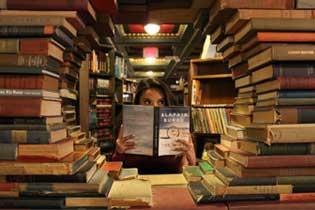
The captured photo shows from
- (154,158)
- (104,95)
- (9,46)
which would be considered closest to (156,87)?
(154,158)

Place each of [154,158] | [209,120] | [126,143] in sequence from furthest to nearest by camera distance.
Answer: [209,120] < [154,158] < [126,143]

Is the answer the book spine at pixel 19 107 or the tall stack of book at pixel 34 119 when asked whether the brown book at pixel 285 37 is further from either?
the book spine at pixel 19 107

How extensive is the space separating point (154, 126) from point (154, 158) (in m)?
0.34

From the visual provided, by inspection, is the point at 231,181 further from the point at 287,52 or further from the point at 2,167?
the point at 2,167

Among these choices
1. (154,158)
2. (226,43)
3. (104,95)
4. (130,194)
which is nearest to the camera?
(130,194)

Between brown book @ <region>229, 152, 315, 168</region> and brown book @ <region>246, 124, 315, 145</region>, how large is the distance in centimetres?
4

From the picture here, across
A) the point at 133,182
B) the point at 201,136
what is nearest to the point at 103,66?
the point at 201,136

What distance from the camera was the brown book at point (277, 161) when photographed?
0.85 metres

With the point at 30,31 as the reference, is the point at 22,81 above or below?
below

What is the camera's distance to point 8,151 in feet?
2.67

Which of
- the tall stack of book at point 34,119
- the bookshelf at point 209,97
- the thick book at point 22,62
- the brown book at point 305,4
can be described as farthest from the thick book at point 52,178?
the bookshelf at point 209,97

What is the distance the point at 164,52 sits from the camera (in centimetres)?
684

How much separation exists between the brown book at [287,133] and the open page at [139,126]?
1.19ft

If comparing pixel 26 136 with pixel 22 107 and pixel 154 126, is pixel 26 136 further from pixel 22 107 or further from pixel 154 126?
pixel 154 126
